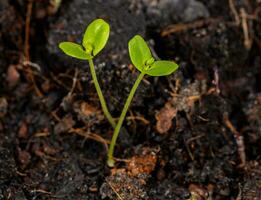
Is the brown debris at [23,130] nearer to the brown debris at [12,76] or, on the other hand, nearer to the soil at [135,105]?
the soil at [135,105]

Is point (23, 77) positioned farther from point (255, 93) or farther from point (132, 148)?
point (255, 93)

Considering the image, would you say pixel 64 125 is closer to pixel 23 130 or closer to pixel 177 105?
pixel 23 130

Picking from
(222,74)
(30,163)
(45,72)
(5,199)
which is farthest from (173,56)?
(5,199)

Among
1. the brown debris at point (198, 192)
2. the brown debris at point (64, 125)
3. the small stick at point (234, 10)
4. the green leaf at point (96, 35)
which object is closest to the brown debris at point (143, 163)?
the brown debris at point (198, 192)

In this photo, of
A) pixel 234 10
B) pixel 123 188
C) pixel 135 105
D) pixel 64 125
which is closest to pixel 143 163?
pixel 123 188

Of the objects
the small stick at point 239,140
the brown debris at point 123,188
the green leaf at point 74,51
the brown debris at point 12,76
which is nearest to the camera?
the green leaf at point 74,51
